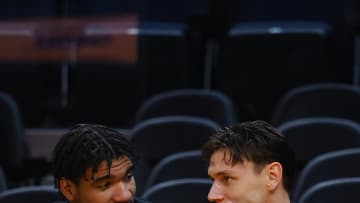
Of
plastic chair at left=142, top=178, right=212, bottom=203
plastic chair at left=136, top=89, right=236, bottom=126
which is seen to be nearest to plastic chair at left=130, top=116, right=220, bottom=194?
plastic chair at left=136, top=89, right=236, bottom=126

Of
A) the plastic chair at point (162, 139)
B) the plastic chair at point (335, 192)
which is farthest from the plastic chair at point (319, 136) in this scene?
the plastic chair at point (335, 192)

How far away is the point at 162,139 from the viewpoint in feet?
15.0

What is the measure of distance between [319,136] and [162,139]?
702 millimetres

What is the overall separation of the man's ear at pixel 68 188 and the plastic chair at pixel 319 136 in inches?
73.4

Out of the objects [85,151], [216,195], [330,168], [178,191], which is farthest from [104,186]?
[330,168]

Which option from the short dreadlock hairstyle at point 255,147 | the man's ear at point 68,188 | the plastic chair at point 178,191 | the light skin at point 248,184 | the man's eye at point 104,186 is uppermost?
the short dreadlock hairstyle at point 255,147

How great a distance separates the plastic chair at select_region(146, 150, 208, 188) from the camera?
13.5 ft

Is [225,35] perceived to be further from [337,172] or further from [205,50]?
[337,172]

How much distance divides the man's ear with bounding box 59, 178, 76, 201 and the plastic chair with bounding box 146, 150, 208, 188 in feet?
4.90

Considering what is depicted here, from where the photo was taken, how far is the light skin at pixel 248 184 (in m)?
2.35

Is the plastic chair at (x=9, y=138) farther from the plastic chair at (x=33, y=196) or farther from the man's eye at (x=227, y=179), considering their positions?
the man's eye at (x=227, y=179)

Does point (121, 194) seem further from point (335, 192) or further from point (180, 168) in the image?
point (180, 168)

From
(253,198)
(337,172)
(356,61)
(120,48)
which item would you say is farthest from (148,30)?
(253,198)

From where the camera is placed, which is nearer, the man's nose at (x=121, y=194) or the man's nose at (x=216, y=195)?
the man's nose at (x=216, y=195)
